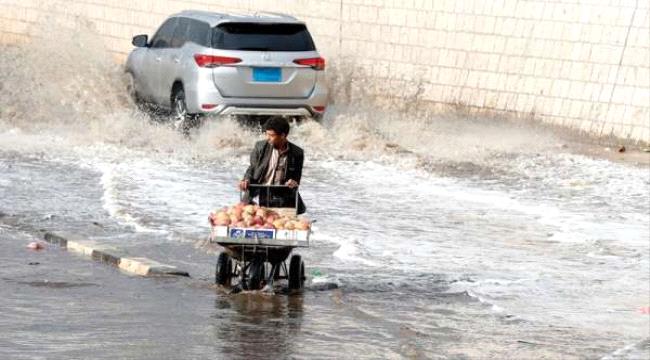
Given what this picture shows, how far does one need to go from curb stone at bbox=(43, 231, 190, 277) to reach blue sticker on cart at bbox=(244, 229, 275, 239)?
4.59ft

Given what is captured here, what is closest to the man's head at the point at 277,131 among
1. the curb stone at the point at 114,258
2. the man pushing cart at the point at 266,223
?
the man pushing cart at the point at 266,223

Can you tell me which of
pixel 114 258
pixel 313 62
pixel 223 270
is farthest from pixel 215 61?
pixel 223 270

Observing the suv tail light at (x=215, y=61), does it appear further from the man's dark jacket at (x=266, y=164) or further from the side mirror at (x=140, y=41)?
the man's dark jacket at (x=266, y=164)

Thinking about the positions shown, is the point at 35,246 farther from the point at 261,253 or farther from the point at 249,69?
the point at 249,69

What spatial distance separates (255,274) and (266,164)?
87cm

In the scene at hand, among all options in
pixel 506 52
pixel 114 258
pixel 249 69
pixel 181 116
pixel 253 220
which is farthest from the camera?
pixel 506 52

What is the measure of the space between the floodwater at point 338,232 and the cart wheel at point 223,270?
0.14 m

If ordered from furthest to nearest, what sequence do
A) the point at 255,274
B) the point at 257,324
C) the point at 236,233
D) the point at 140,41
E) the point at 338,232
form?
1. the point at 140,41
2. the point at 338,232
3. the point at 255,274
4. the point at 236,233
5. the point at 257,324

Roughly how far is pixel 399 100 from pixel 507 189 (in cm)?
636

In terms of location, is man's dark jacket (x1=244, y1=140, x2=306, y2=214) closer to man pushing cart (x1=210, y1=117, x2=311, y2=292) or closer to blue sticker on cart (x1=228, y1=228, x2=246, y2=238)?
man pushing cart (x1=210, y1=117, x2=311, y2=292)

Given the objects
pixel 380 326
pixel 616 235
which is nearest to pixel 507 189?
pixel 616 235

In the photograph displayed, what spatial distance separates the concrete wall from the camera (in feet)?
76.2

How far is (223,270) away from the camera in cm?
1240

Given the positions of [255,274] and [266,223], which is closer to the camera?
[266,223]
